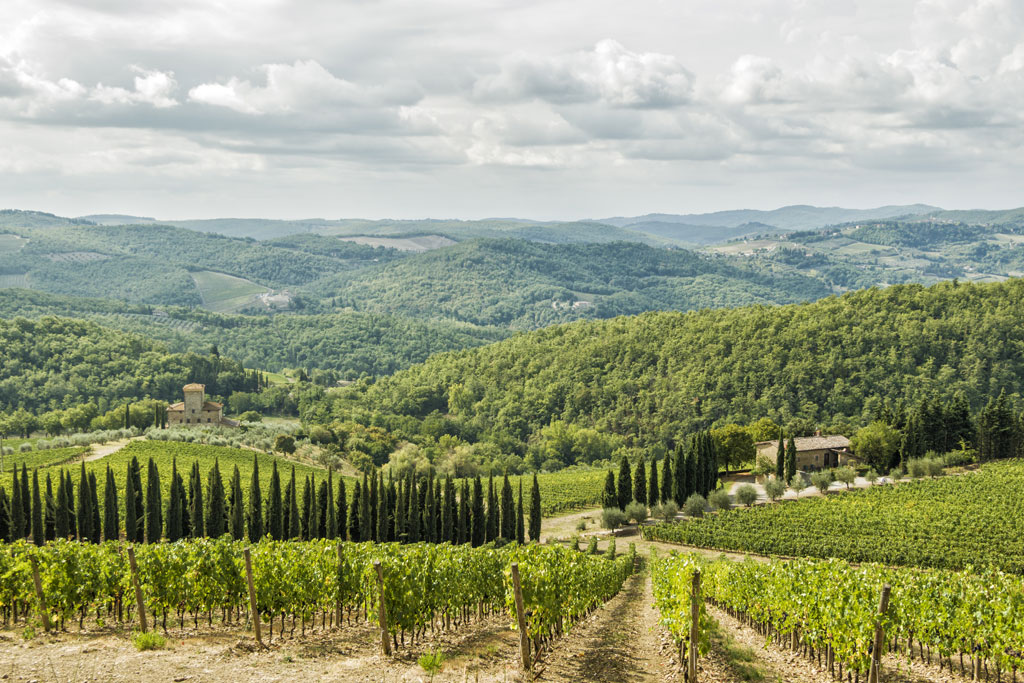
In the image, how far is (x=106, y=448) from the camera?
4043 inches

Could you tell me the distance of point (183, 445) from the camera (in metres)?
106

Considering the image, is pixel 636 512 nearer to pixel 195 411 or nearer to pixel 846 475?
pixel 846 475

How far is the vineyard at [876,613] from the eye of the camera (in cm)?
2477

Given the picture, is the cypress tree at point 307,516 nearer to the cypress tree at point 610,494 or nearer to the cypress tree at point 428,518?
the cypress tree at point 428,518

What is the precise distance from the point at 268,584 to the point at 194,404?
121 m

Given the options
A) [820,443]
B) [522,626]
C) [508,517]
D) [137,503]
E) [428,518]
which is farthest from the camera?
[820,443]

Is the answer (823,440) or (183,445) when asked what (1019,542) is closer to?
(823,440)

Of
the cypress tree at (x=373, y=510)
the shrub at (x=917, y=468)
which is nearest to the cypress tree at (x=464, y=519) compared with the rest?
the cypress tree at (x=373, y=510)

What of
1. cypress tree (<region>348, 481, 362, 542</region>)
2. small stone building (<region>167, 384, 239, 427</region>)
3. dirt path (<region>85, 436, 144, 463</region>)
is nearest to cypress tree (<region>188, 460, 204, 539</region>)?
cypress tree (<region>348, 481, 362, 542</region>)

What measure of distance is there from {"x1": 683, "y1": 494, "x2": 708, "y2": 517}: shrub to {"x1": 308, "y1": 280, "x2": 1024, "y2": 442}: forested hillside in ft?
252

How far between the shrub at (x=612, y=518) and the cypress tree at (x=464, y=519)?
16.0m

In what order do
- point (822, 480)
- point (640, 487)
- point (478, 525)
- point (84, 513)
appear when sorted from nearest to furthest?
point (84, 513) → point (478, 525) → point (640, 487) → point (822, 480)

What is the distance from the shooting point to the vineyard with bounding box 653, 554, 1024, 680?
24.8m

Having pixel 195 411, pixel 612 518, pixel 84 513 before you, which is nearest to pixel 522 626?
pixel 84 513
